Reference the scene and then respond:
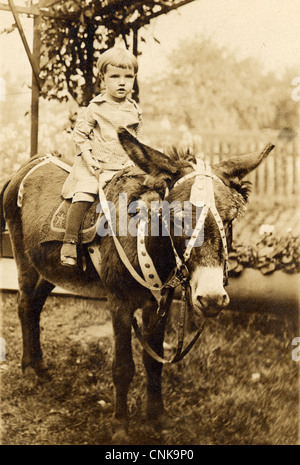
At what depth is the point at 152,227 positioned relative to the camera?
2.21 metres

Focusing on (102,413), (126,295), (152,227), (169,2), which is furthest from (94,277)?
(169,2)

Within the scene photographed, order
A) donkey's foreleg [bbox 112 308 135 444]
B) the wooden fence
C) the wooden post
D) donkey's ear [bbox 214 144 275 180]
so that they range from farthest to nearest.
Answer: the wooden post, the wooden fence, donkey's foreleg [bbox 112 308 135 444], donkey's ear [bbox 214 144 275 180]

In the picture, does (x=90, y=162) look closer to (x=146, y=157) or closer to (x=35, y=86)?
(x=146, y=157)

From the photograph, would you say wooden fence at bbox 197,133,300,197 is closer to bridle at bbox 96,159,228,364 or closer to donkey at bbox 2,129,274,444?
donkey at bbox 2,129,274,444

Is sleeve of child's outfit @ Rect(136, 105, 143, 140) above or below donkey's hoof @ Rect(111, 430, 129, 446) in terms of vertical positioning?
above

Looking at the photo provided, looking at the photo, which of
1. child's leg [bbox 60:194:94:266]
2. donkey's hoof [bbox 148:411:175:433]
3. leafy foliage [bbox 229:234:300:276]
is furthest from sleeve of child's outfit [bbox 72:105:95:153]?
donkey's hoof [bbox 148:411:175:433]

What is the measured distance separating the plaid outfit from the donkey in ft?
0.50

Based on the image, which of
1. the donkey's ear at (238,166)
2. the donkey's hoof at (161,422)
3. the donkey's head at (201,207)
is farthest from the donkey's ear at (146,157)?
the donkey's hoof at (161,422)

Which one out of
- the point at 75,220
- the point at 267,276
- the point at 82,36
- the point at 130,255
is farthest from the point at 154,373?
the point at 82,36

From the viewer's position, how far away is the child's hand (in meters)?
2.46

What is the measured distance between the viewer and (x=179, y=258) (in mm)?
2064

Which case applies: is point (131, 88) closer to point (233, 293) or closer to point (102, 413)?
point (233, 293)

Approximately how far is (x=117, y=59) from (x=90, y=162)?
0.53 metres

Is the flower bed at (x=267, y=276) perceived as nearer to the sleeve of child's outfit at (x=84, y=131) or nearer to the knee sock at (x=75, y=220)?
the knee sock at (x=75, y=220)
